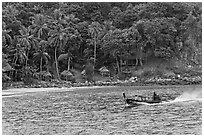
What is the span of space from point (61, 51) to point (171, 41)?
1115cm

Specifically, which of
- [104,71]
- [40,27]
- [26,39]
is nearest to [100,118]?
[26,39]

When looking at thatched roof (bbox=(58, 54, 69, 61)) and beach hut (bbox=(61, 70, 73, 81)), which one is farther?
thatched roof (bbox=(58, 54, 69, 61))

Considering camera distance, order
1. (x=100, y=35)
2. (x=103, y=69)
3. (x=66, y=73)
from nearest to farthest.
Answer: (x=66, y=73) < (x=103, y=69) < (x=100, y=35)

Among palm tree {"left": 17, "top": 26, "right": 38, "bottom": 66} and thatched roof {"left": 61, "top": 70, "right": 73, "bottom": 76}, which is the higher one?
palm tree {"left": 17, "top": 26, "right": 38, "bottom": 66}

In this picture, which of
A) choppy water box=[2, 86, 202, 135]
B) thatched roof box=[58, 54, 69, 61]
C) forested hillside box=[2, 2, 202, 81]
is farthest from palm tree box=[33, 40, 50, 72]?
choppy water box=[2, 86, 202, 135]

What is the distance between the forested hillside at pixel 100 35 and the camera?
3956cm

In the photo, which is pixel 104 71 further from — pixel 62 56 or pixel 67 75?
pixel 62 56

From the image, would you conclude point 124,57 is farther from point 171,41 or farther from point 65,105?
point 65,105

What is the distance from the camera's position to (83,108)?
762 inches

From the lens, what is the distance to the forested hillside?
130 ft

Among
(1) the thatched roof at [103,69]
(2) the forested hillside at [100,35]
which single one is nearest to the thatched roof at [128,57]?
(2) the forested hillside at [100,35]

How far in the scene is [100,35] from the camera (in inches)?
1633

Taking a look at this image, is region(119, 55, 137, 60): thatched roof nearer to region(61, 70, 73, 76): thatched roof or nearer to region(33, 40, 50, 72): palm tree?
region(61, 70, 73, 76): thatched roof

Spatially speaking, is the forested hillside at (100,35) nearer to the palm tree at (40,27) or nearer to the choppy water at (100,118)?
the palm tree at (40,27)
